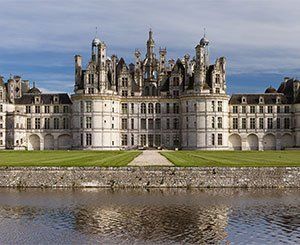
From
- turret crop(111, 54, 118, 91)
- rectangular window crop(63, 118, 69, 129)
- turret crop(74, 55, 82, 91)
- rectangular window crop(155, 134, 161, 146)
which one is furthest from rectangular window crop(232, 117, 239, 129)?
rectangular window crop(63, 118, 69, 129)

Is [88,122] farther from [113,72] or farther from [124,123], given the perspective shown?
[113,72]

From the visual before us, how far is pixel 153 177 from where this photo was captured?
→ 40.1 m

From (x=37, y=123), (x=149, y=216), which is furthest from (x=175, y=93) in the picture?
(x=149, y=216)

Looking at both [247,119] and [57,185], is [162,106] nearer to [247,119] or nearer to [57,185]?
[247,119]

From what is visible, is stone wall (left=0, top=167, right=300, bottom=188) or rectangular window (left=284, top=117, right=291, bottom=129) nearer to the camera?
stone wall (left=0, top=167, right=300, bottom=188)

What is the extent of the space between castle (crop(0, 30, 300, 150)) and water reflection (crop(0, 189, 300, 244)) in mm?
47695

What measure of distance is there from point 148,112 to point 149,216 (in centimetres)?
6217

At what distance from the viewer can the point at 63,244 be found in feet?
72.3

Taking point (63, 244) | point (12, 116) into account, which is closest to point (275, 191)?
point (63, 244)

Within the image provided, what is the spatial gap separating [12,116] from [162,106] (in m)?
22.8

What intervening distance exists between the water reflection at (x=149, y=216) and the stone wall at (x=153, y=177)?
7.83ft

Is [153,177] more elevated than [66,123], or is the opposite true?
[66,123]

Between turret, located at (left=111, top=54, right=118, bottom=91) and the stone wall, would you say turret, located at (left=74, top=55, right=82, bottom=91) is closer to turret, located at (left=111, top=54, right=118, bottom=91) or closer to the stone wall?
turret, located at (left=111, top=54, right=118, bottom=91)

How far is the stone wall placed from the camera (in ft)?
131
